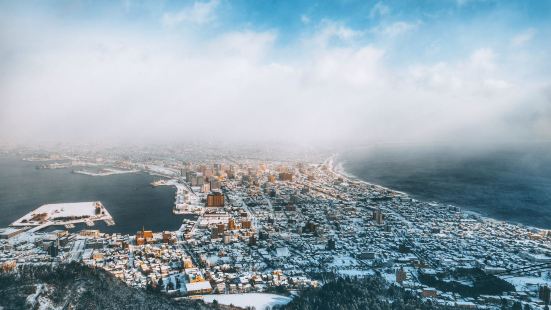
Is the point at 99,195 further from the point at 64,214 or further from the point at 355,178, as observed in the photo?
the point at 355,178

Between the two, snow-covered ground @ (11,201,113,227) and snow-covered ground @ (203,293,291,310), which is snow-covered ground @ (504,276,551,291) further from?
snow-covered ground @ (11,201,113,227)

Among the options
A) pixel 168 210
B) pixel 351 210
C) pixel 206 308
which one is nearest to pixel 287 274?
pixel 206 308

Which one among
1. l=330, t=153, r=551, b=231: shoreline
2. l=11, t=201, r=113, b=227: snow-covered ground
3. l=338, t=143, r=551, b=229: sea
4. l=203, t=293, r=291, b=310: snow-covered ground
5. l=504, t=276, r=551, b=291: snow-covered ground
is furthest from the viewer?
l=338, t=143, r=551, b=229: sea

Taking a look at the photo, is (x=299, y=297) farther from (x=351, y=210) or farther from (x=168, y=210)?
(x=168, y=210)

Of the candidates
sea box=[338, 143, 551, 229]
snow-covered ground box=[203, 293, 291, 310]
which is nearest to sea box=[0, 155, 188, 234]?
snow-covered ground box=[203, 293, 291, 310]

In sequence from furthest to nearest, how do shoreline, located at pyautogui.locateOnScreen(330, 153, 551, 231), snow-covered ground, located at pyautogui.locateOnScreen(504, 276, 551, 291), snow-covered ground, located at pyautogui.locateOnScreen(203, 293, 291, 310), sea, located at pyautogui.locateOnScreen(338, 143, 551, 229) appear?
1. sea, located at pyautogui.locateOnScreen(338, 143, 551, 229)
2. shoreline, located at pyautogui.locateOnScreen(330, 153, 551, 231)
3. snow-covered ground, located at pyautogui.locateOnScreen(504, 276, 551, 291)
4. snow-covered ground, located at pyautogui.locateOnScreen(203, 293, 291, 310)
